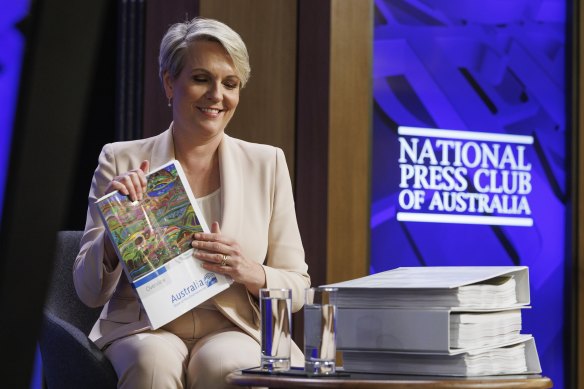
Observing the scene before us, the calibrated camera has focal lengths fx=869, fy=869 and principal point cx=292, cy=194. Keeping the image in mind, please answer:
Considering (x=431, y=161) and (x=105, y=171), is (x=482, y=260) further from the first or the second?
(x=105, y=171)

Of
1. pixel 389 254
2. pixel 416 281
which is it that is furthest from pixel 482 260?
pixel 416 281

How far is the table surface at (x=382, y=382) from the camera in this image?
1.60 meters

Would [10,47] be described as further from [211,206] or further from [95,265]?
[95,265]

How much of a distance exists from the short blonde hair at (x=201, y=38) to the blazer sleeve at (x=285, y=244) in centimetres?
35

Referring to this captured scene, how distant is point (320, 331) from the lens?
5.57ft

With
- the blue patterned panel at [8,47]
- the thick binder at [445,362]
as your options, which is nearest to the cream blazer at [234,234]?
the thick binder at [445,362]

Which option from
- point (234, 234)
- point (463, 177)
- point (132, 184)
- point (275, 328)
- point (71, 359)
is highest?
point (463, 177)

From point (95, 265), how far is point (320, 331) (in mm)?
982

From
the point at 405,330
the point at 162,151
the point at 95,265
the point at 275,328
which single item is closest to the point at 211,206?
the point at 162,151

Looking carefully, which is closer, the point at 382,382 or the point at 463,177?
the point at 382,382

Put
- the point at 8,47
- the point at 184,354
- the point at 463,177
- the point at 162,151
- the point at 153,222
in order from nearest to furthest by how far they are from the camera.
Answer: the point at 153,222 < the point at 184,354 < the point at 162,151 < the point at 8,47 < the point at 463,177

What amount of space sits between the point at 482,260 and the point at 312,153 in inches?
48.7

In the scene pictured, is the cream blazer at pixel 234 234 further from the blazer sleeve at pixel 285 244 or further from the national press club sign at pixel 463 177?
the national press club sign at pixel 463 177

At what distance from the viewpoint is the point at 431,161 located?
4680 millimetres
